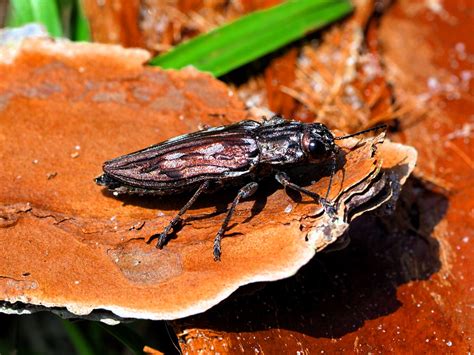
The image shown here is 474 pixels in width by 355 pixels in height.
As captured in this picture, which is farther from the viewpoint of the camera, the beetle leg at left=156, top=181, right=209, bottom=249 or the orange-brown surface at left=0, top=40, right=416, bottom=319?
the beetle leg at left=156, top=181, right=209, bottom=249

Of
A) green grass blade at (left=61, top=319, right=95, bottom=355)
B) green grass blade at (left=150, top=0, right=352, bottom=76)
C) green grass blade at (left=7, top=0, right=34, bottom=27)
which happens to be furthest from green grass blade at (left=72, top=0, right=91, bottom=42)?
green grass blade at (left=61, top=319, right=95, bottom=355)

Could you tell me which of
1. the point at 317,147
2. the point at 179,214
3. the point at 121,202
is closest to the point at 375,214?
the point at 317,147

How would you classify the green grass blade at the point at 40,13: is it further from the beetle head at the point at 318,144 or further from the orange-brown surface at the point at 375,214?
the beetle head at the point at 318,144

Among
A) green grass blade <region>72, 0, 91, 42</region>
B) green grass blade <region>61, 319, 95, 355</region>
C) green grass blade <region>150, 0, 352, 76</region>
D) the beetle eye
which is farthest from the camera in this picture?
green grass blade <region>72, 0, 91, 42</region>

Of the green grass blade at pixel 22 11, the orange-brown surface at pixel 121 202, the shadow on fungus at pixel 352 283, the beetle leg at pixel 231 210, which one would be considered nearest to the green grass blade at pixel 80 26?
the green grass blade at pixel 22 11

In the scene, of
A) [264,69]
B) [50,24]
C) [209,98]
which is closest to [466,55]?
[264,69]

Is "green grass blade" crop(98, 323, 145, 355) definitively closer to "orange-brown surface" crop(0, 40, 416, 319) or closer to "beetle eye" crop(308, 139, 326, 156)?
"orange-brown surface" crop(0, 40, 416, 319)

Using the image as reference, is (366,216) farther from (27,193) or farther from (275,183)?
(27,193)
